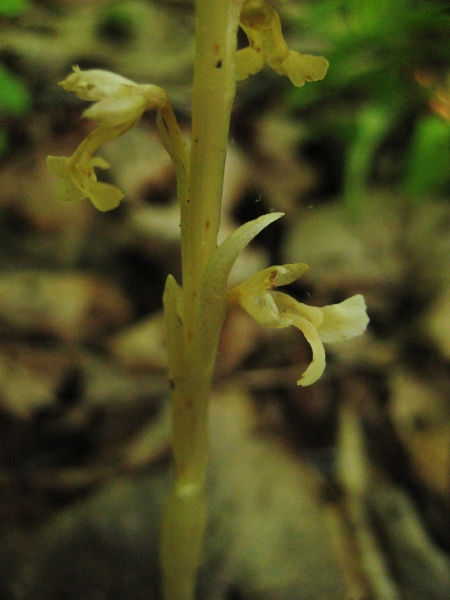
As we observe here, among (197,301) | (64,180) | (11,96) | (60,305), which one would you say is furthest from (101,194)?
(11,96)

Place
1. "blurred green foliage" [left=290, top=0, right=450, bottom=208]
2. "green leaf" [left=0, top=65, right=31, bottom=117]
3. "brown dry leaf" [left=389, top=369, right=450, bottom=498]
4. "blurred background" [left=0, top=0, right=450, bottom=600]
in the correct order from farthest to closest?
1. "blurred green foliage" [left=290, top=0, right=450, bottom=208]
2. "green leaf" [left=0, top=65, right=31, bottom=117]
3. "brown dry leaf" [left=389, top=369, right=450, bottom=498]
4. "blurred background" [left=0, top=0, right=450, bottom=600]

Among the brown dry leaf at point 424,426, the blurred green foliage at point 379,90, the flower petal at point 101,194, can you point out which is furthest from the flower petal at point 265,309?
the blurred green foliage at point 379,90

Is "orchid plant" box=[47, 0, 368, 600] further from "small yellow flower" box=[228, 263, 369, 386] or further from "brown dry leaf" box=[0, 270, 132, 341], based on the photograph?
"brown dry leaf" box=[0, 270, 132, 341]

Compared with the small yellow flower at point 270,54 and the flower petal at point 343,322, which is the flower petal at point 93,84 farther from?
the flower petal at point 343,322

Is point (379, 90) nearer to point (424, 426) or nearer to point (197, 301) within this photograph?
point (424, 426)

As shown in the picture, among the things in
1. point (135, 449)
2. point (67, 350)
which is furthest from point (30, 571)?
point (67, 350)

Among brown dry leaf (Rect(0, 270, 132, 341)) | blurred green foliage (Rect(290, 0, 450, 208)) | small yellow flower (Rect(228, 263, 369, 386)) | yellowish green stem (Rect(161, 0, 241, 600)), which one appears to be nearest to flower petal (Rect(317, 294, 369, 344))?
small yellow flower (Rect(228, 263, 369, 386))
